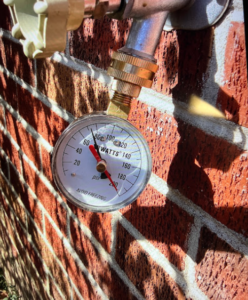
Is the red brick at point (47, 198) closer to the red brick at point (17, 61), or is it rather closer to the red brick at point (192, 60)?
the red brick at point (17, 61)

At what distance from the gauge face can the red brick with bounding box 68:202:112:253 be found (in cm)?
23

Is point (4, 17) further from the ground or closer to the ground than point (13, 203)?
further from the ground

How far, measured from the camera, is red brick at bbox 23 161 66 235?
103cm

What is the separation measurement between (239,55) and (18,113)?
97cm

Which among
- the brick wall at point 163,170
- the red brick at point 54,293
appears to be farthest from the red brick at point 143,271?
the red brick at point 54,293

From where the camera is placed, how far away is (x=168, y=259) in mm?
627

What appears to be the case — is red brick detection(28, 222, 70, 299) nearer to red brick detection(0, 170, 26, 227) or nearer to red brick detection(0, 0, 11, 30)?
red brick detection(0, 170, 26, 227)

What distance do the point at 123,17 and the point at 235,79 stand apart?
17 centimetres

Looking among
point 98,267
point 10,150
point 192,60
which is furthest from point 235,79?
point 10,150

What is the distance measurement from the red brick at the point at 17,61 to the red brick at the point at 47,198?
13.1 inches

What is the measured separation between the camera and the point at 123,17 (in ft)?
1.32

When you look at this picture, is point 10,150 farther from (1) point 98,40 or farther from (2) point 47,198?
(1) point 98,40

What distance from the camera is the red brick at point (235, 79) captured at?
0.43m

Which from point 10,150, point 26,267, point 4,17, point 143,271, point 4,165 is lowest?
point 26,267
